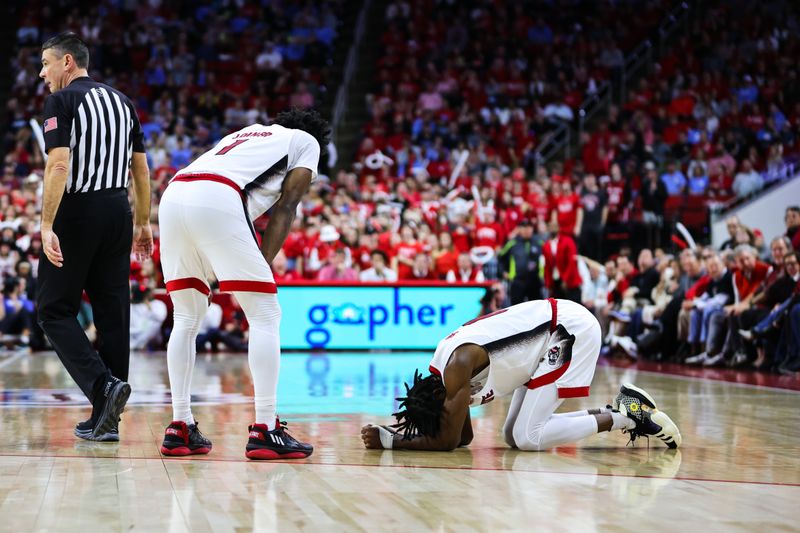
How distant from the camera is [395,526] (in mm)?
3811

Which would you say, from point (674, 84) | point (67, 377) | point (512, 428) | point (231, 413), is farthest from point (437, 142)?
point (512, 428)

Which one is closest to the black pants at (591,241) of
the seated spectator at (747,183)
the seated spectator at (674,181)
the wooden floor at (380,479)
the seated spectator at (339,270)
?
the seated spectator at (674,181)

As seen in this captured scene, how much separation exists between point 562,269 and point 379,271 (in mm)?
2731

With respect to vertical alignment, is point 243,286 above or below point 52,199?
below

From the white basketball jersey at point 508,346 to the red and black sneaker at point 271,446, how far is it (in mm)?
823

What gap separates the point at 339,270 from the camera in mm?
16766

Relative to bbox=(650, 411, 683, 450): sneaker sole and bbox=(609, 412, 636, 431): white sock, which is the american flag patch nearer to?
bbox=(609, 412, 636, 431): white sock

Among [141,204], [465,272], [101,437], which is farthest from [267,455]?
[465,272]

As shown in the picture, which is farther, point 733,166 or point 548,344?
point 733,166

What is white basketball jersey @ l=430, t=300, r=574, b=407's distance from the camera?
224 inches

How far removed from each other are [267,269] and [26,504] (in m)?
1.68

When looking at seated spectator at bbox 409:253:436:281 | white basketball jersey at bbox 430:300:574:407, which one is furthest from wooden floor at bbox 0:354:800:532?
seated spectator at bbox 409:253:436:281

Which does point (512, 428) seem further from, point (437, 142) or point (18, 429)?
point (437, 142)

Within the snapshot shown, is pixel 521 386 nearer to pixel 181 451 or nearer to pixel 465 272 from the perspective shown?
pixel 181 451
